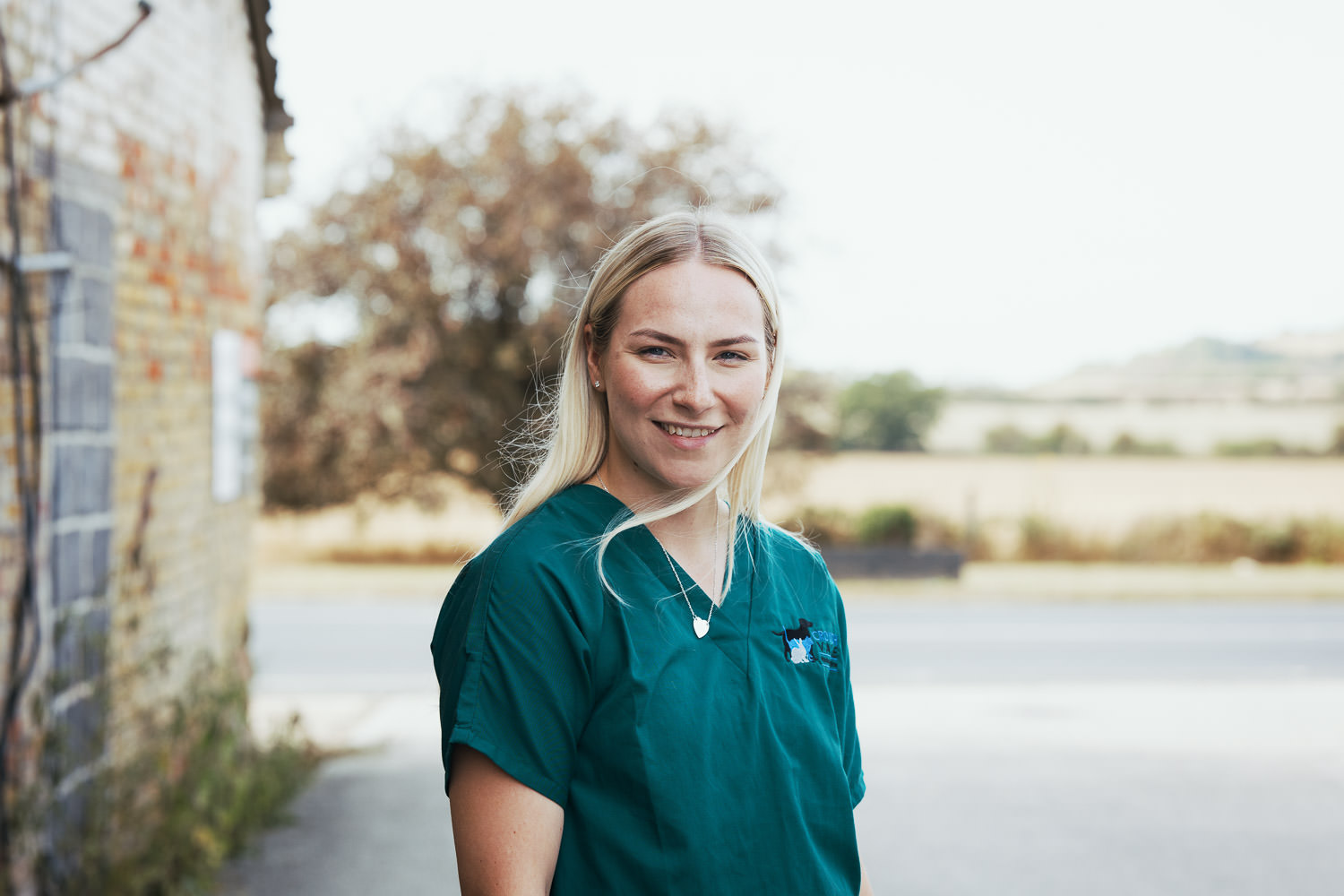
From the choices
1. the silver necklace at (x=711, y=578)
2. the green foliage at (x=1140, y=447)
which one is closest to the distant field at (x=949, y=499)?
the green foliage at (x=1140, y=447)

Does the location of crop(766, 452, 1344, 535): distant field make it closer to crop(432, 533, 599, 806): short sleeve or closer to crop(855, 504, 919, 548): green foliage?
crop(855, 504, 919, 548): green foliage

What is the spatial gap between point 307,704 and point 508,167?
8.63 metres

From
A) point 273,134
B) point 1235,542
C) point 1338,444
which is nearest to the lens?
point 273,134

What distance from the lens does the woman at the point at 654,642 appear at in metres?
1.53

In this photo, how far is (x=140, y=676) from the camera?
4.96m

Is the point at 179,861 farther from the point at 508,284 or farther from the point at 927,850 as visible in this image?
the point at 508,284

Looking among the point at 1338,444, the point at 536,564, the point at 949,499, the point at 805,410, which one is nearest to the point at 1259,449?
the point at 1338,444

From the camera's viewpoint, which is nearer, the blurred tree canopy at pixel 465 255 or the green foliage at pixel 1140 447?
the blurred tree canopy at pixel 465 255

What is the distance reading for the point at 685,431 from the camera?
1.75 metres

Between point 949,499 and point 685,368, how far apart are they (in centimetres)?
2213

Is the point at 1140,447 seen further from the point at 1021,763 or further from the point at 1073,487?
the point at 1021,763

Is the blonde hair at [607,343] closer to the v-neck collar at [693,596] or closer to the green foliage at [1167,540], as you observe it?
the v-neck collar at [693,596]

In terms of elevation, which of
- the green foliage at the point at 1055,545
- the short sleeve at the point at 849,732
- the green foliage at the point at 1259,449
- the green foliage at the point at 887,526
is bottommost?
the green foliage at the point at 1055,545

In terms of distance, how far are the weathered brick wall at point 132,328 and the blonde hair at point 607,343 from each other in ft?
8.42
